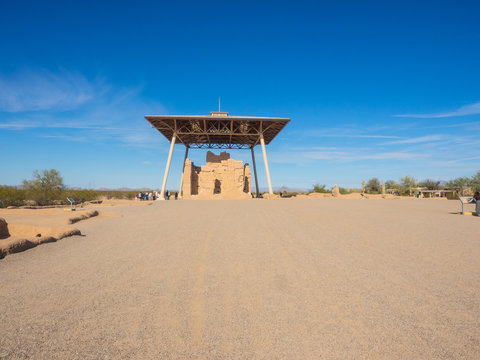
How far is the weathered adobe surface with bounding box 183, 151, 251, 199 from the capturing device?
29.5 metres

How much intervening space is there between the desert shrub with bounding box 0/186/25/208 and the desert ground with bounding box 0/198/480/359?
61.3 ft

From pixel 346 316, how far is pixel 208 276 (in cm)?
210

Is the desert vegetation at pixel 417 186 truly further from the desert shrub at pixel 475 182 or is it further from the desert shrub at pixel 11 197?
the desert shrub at pixel 11 197

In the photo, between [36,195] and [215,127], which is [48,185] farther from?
[215,127]

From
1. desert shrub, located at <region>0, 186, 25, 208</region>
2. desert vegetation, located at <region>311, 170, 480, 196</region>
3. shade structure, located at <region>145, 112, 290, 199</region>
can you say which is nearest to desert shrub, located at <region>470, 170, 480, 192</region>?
desert vegetation, located at <region>311, 170, 480, 196</region>

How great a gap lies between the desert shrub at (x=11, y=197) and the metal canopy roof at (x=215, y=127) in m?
13.4

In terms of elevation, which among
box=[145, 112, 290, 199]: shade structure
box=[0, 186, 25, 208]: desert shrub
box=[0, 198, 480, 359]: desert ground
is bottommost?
box=[0, 198, 480, 359]: desert ground

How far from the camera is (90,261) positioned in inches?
188

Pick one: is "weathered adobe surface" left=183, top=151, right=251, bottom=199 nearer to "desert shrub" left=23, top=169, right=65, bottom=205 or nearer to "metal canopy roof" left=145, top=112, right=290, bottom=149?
"metal canopy roof" left=145, top=112, right=290, bottom=149

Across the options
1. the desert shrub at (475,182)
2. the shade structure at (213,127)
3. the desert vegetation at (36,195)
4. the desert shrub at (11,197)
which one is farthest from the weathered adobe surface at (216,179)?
the desert shrub at (475,182)

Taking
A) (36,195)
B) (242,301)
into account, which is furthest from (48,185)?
(242,301)

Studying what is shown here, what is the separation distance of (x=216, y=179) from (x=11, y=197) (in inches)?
791

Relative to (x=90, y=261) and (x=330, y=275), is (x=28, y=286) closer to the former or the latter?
(x=90, y=261)

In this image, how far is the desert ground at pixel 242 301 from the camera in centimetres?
224
